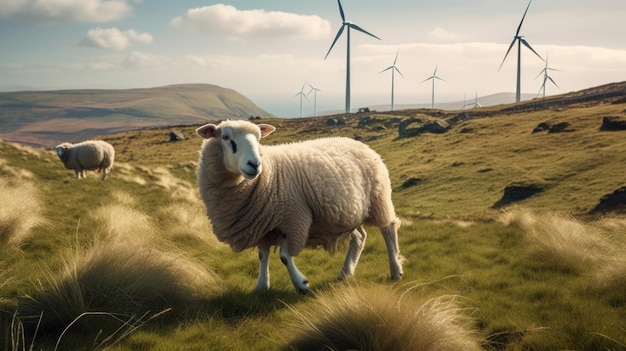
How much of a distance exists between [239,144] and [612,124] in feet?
A: 131

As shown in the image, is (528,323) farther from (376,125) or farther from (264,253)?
(376,125)

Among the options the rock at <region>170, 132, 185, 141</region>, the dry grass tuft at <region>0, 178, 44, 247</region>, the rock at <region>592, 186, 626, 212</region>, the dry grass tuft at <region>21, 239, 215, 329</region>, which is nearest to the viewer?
the dry grass tuft at <region>21, 239, 215, 329</region>

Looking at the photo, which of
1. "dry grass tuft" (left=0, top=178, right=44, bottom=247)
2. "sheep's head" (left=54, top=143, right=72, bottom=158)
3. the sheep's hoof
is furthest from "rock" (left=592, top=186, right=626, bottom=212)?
"sheep's head" (left=54, top=143, right=72, bottom=158)

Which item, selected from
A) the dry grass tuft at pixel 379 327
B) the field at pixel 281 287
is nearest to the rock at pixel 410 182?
the field at pixel 281 287

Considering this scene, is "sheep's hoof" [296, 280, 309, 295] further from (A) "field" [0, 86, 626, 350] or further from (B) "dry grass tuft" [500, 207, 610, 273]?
(B) "dry grass tuft" [500, 207, 610, 273]

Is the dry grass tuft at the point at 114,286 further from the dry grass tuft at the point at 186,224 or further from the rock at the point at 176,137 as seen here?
the rock at the point at 176,137

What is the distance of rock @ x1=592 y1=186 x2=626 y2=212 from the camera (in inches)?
734

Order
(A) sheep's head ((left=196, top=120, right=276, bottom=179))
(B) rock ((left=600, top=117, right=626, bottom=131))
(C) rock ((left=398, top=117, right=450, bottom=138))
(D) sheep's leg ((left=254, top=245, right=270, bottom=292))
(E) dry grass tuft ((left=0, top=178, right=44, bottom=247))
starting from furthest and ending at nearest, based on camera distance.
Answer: (C) rock ((left=398, top=117, right=450, bottom=138)) < (B) rock ((left=600, top=117, right=626, bottom=131)) < (E) dry grass tuft ((left=0, top=178, right=44, bottom=247)) < (D) sheep's leg ((left=254, top=245, right=270, bottom=292)) < (A) sheep's head ((left=196, top=120, right=276, bottom=179))

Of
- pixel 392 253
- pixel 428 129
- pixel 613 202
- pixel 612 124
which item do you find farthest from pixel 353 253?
pixel 428 129

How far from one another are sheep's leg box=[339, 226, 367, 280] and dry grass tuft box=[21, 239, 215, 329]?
2.30m

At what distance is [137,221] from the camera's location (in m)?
9.25

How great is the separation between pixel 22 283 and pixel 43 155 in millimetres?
23471

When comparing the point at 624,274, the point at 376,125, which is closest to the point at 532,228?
the point at 624,274

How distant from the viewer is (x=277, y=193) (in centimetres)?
629
